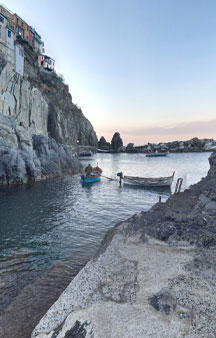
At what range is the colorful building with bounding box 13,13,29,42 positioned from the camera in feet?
266

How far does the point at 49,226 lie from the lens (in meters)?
17.7

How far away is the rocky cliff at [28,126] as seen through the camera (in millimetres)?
35438

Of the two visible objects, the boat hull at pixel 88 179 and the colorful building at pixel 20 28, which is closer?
the boat hull at pixel 88 179

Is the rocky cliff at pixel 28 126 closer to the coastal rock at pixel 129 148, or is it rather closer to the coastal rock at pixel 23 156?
the coastal rock at pixel 23 156

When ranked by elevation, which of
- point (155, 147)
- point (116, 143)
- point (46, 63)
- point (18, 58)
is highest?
point (46, 63)

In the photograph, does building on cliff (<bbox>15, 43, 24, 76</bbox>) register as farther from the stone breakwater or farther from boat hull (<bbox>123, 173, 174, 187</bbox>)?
the stone breakwater

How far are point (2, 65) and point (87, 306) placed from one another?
212ft

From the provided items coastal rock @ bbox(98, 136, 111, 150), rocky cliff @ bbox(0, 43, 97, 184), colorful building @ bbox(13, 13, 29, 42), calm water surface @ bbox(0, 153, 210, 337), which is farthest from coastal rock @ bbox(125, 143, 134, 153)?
calm water surface @ bbox(0, 153, 210, 337)

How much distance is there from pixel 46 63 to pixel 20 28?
1909 centimetres

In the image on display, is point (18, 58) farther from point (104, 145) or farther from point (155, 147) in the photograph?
point (155, 147)

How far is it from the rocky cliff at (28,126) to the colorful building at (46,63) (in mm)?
3724

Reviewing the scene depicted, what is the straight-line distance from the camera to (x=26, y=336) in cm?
683

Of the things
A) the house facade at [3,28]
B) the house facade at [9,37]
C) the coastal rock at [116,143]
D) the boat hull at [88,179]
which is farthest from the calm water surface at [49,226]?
the coastal rock at [116,143]


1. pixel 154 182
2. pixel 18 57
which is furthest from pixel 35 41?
pixel 154 182
